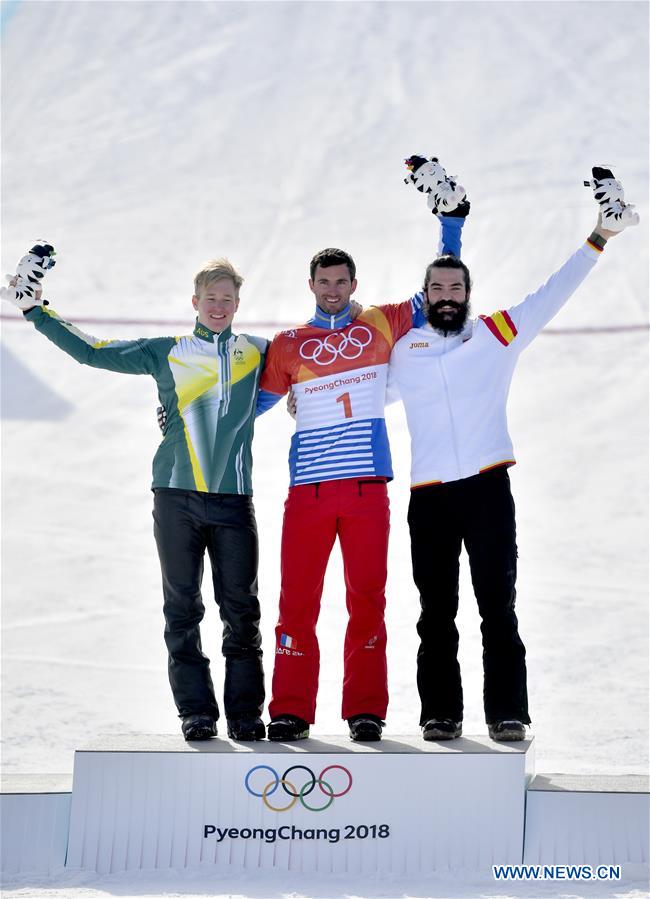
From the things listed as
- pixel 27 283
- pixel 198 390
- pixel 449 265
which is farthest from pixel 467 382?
pixel 27 283

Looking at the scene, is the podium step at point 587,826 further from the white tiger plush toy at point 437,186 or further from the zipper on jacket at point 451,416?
the white tiger plush toy at point 437,186

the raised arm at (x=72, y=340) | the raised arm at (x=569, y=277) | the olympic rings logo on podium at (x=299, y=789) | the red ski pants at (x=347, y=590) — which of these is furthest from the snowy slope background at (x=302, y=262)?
the raised arm at (x=569, y=277)

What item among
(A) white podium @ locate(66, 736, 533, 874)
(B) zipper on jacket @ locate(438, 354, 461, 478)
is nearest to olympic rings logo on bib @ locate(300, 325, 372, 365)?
(B) zipper on jacket @ locate(438, 354, 461, 478)

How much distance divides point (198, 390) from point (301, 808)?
1.20m

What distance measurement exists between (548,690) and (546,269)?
23.5 feet

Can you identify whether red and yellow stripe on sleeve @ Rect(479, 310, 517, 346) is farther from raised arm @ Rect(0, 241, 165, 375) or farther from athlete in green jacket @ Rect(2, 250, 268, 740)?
raised arm @ Rect(0, 241, 165, 375)

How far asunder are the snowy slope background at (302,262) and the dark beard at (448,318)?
1851 millimetres

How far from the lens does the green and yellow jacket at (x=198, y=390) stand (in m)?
3.72

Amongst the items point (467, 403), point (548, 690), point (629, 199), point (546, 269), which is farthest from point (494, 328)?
point (629, 199)

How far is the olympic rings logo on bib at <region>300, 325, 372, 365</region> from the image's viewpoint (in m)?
3.78
